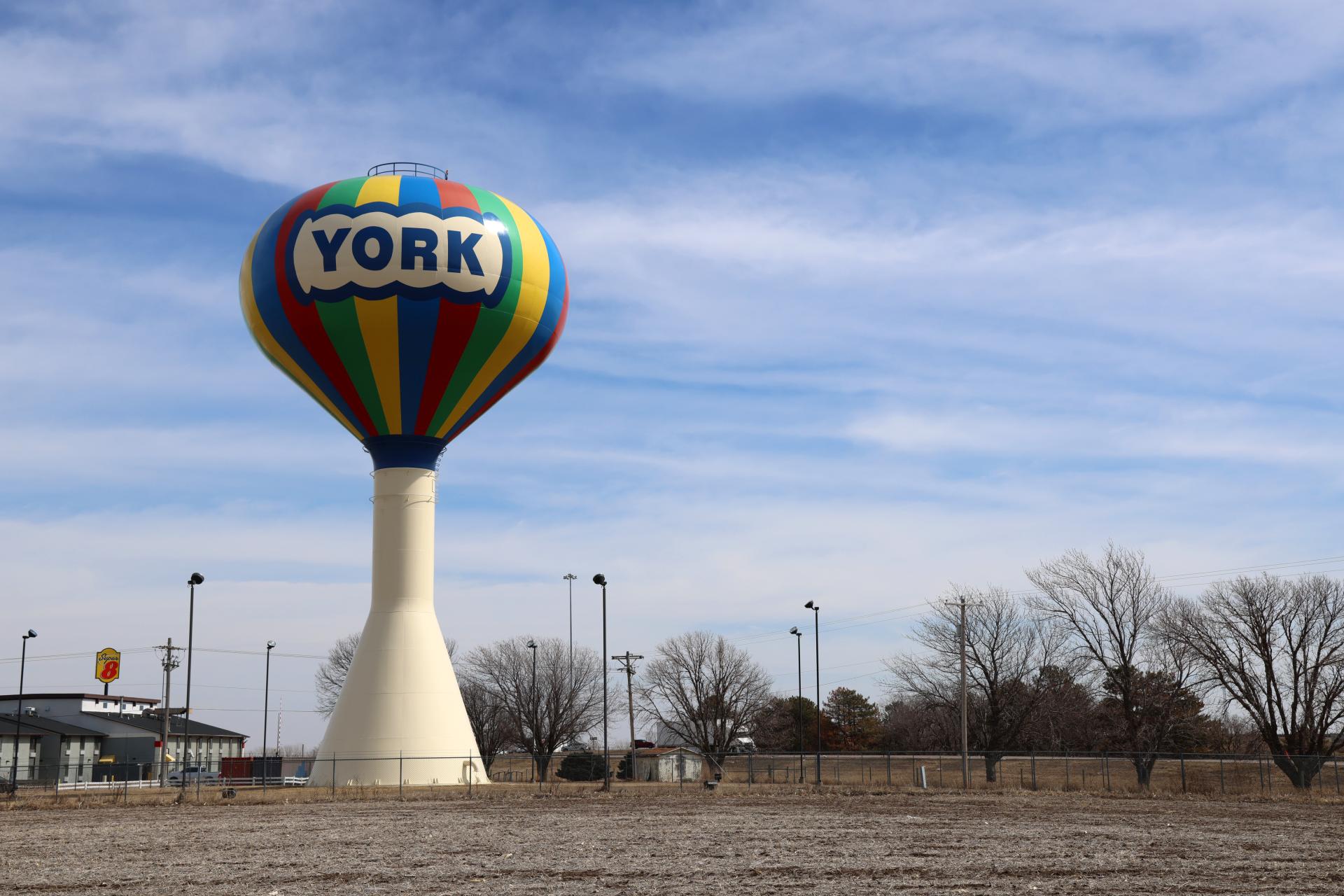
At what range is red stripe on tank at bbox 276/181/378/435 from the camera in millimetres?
35375

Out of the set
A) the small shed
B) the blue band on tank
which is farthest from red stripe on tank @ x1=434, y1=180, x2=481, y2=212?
the small shed

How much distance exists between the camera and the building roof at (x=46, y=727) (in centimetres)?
7031

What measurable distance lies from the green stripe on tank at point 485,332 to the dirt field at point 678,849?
1167cm

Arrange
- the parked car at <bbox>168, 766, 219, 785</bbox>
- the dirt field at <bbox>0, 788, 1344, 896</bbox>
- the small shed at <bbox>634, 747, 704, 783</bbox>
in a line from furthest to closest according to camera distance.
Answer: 1. the parked car at <bbox>168, 766, 219, 785</bbox>
2. the small shed at <bbox>634, 747, 704, 783</bbox>
3. the dirt field at <bbox>0, 788, 1344, 896</bbox>

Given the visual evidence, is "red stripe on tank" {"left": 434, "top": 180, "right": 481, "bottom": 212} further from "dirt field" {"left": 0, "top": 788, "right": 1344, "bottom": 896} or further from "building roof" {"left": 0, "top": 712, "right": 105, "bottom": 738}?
"building roof" {"left": 0, "top": 712, "right": 105, "bottom": 738}

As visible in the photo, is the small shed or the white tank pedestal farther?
the small shed

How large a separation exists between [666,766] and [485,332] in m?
27.7

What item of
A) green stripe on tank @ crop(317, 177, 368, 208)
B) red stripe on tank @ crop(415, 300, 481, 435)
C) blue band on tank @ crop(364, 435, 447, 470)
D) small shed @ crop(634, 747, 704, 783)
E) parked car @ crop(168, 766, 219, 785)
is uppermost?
green stripe on tank @ crop(317, 177, 368, 208)

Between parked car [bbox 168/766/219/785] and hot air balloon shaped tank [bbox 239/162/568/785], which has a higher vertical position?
hot air balloon shaped tank [bbox 239/162/568/785]

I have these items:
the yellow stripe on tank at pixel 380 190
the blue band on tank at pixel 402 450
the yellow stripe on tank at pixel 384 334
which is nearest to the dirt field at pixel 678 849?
the blue band on tank at pixel 402 450

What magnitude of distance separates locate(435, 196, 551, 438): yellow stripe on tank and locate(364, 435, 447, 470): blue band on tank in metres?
0.51

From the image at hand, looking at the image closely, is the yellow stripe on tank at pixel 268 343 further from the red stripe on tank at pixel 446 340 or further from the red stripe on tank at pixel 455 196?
the red stripe on tank at pixel 455 196

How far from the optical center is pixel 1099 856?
58.6 feet

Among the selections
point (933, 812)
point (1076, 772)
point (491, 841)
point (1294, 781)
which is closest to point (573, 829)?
point (491, 841)
